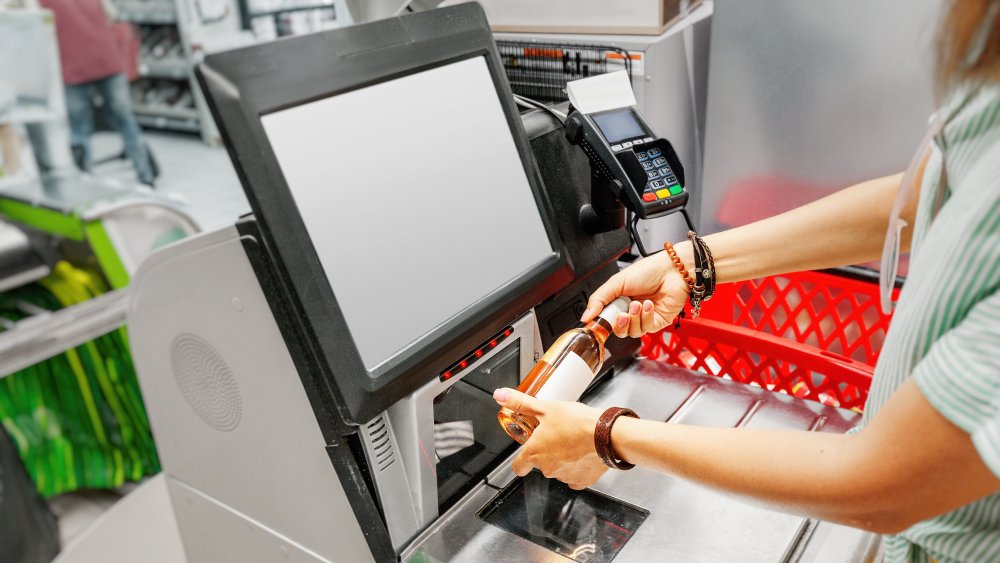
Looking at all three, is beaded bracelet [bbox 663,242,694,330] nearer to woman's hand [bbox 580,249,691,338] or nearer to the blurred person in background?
woman's hand [bbox 580,249,691,338]

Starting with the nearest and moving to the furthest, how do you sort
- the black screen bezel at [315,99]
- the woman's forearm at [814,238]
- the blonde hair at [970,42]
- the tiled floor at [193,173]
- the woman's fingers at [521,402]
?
the blonde hair at [970,42], the black screen bezel at [315,99], the woman's fingers at [521,402], the woman's forearm at [814,238], the tiled floor at [193,173]

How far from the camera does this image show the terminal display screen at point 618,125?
1256 mm

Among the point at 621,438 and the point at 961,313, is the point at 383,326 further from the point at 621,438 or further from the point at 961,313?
A: the point at 961,313

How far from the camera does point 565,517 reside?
44.3 inches

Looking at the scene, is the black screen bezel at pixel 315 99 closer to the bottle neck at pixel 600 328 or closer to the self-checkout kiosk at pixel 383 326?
the self-checkout kiosk at pixel 383 326

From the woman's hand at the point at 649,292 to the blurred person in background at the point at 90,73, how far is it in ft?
13.0

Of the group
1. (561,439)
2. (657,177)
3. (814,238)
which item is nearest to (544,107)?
(657,177)

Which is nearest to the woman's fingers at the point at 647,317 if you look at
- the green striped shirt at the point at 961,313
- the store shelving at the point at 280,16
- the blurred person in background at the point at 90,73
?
the green striped shirt at the point at 961,313

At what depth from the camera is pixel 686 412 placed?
1380mm

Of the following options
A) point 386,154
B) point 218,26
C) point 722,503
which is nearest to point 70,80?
point 218,26

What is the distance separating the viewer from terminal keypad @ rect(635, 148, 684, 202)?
122 cm

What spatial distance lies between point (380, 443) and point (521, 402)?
0.20 m

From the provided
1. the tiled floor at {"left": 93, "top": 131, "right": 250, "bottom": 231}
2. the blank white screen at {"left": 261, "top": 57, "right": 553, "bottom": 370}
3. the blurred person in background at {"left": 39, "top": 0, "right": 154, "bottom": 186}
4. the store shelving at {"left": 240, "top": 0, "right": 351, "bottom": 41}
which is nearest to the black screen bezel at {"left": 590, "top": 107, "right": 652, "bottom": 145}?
the blank white screen at {"left": 261, "top": 57, "right": 553, "bottom": 370}

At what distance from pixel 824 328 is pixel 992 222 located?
46.8 inches
